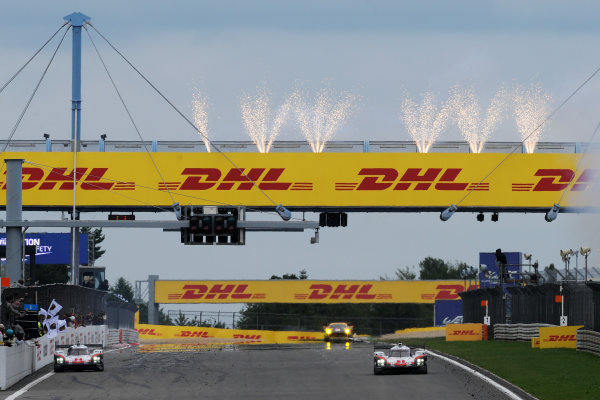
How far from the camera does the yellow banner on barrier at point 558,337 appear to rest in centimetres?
4431

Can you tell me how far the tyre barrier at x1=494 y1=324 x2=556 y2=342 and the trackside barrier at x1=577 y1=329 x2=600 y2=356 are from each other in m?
6.54

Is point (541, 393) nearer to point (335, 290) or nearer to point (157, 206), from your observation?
point (157, 206)

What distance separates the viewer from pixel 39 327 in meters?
39.6

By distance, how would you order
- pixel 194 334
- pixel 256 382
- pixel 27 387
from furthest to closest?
pixel 194 334 < pixel 256 382 < pixel 27 387

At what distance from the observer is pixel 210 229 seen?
154 ft

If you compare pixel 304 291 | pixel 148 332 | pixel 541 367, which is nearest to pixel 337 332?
pixel 304 291

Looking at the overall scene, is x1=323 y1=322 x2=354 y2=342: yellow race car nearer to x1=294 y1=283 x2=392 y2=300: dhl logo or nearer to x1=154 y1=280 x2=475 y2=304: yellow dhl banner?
x1=154 y1=280 x2=475 y2=304: yellow dhl banner

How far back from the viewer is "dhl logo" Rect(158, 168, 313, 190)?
2486 inches

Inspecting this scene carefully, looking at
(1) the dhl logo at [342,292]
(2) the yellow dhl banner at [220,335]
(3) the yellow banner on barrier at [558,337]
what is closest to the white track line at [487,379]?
(3) the yellow banner on barrier at [558,337]

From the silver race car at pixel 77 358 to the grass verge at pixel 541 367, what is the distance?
12.3 meters

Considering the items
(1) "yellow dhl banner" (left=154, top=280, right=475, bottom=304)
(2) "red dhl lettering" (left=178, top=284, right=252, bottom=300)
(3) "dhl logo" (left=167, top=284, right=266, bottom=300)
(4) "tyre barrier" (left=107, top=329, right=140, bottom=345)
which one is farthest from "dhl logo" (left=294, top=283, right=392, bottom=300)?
(4) "tyre barrier" (left=107, top=329, right=140, bottom=345)

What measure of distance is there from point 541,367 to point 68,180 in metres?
34.7

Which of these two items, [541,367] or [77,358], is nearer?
[541,367]

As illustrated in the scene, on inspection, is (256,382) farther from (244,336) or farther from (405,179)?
(244,336)
